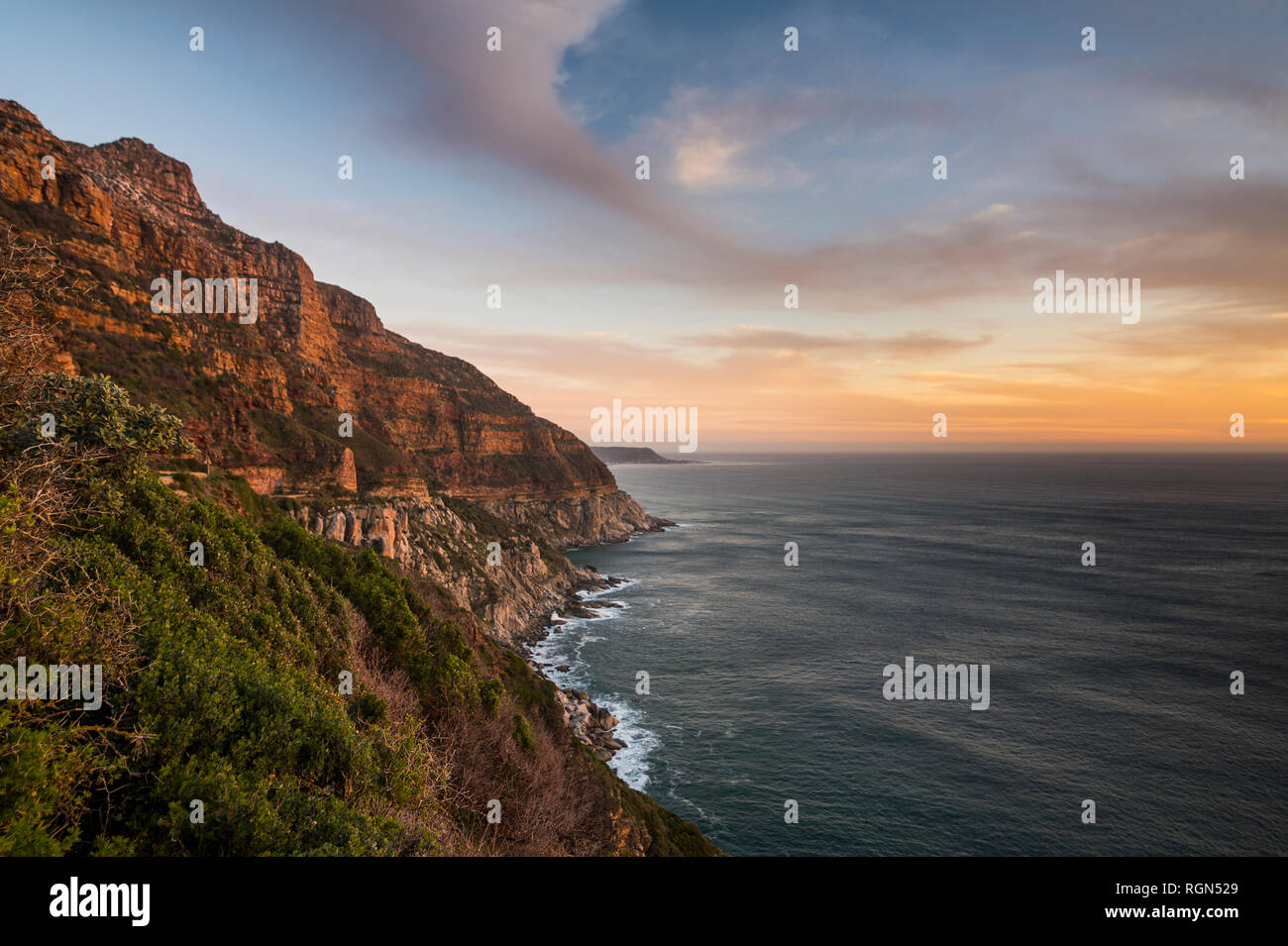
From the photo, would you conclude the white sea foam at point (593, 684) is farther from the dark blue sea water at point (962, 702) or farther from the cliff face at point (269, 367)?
the cliff face at point (269, 367)

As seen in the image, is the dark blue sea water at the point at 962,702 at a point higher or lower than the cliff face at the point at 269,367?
lower

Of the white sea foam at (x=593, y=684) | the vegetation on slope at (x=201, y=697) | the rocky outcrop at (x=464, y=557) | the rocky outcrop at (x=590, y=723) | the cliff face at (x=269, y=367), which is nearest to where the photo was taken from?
the vegetation on slope at (x=201, y=697)

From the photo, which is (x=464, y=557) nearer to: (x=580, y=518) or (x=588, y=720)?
(x=588, y=720)

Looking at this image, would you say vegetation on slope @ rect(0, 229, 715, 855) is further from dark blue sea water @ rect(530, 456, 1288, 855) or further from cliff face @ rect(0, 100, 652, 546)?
dark blue sea water @ rect(530, 456, 1288, 855)

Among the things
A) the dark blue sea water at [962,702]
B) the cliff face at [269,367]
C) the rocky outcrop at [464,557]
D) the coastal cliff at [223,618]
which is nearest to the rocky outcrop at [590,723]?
the coastal cliff at [223,618]
